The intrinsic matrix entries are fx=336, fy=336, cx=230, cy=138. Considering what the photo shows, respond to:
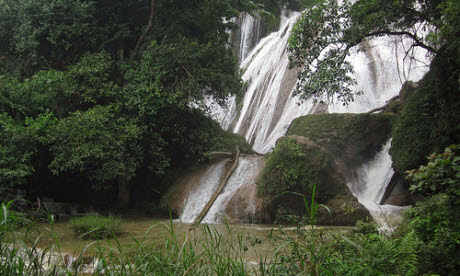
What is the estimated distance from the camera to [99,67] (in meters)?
10.6

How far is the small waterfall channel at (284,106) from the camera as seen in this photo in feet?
33.8

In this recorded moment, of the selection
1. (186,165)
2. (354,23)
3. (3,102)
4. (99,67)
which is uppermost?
(354,23)

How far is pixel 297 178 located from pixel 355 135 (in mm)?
3118

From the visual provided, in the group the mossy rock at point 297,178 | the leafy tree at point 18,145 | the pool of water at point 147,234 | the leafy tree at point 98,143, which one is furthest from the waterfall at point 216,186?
the leafy tree at point 18,145

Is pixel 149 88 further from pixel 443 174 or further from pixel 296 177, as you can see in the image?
pixel 443 174

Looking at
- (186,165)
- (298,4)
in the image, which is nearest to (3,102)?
(186,165)

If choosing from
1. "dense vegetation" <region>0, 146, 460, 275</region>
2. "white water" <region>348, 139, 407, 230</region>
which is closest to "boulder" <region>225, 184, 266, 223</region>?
"white water" <region>348, 139, 407, 230</region>

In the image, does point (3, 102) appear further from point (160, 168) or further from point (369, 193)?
point (369, 193)

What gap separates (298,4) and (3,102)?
24.1 m

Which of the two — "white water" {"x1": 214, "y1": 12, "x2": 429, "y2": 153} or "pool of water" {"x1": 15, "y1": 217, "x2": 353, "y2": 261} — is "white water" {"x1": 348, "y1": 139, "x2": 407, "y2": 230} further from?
"white water" {"x1": 214, "y1": 12, "x2": 429, "y2": 153}

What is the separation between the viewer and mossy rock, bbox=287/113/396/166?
35.6ft

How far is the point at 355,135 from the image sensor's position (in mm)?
10984

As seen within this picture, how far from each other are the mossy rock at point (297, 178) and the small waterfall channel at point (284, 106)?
2.43 ft

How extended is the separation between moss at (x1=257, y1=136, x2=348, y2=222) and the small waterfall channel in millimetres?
774
